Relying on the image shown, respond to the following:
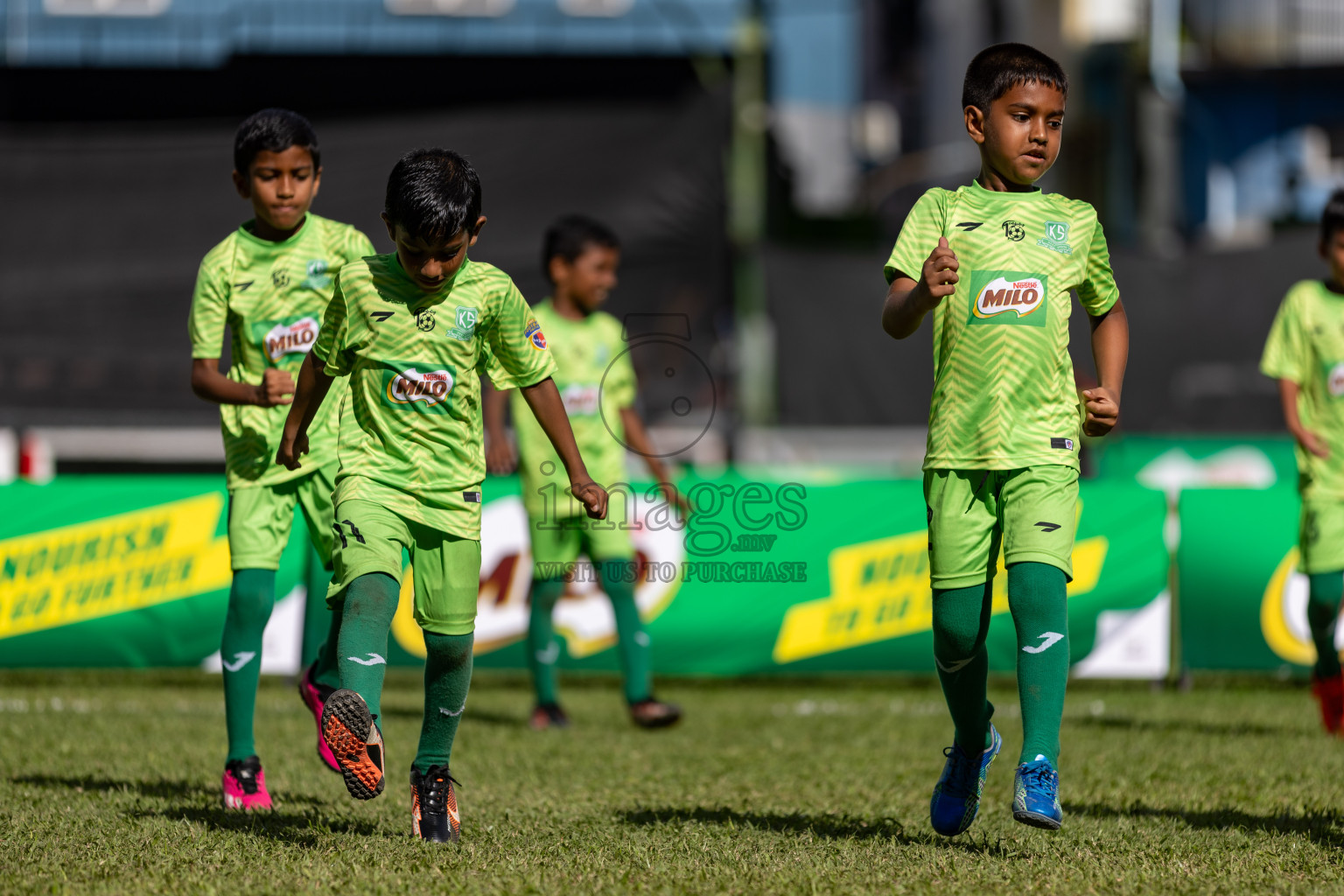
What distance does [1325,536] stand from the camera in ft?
25.6

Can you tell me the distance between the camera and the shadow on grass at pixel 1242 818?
5152mm

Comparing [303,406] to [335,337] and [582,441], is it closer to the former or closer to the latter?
[335,337]

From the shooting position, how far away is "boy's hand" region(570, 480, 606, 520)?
4766 millimetres

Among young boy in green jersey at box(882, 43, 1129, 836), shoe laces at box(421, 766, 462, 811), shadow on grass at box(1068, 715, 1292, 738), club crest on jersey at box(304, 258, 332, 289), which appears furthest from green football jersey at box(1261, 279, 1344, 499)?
shoe laces at box(421, 766, 462, 811)

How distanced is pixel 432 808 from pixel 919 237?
7.17 feet

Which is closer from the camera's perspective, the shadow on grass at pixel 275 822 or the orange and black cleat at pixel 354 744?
the orange and black cleat at pixel 354 744

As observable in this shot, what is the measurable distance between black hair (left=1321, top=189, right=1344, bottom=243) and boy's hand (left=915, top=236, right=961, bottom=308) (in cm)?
404

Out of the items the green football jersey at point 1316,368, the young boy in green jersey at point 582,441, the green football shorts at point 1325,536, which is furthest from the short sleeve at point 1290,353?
the young boy in green jersey at point 582,441

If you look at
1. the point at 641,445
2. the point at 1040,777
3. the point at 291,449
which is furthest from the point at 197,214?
the point at 1040,777

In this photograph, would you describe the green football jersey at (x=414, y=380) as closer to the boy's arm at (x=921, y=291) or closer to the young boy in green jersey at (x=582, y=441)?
the boy's arm at (x=921, y=291)

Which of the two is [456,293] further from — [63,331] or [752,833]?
[63,331]

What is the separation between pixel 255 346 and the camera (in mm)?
5734

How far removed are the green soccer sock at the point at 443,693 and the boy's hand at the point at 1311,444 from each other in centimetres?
456

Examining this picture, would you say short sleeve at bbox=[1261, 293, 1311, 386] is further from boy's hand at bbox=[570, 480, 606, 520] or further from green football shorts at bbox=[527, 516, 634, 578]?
boy's hand at bbox=[570, 480, 606, 520]
